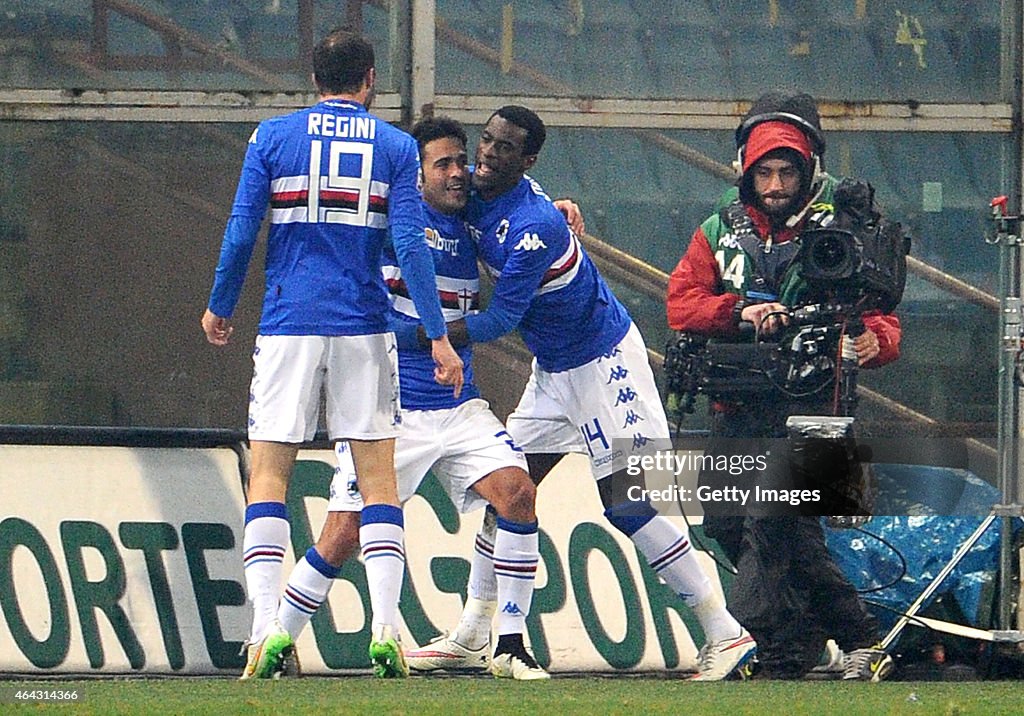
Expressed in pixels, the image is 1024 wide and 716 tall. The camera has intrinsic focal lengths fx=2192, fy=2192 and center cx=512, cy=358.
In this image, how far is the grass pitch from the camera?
521cm

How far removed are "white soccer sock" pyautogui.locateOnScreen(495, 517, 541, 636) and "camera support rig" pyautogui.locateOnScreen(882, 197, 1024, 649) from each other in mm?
1303

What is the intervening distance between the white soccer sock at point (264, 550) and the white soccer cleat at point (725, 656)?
4.62 ft

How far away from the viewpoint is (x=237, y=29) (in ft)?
26.9

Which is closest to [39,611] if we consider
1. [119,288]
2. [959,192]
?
[119,288]

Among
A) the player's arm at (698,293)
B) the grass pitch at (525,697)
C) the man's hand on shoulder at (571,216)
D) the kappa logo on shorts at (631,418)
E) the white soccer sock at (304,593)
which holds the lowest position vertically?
the grass pitch at (525,697)

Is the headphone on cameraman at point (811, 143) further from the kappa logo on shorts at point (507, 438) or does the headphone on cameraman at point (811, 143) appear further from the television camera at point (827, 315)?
the kappa logo on shorts at point (507, 438)

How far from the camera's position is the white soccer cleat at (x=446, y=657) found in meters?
7.18

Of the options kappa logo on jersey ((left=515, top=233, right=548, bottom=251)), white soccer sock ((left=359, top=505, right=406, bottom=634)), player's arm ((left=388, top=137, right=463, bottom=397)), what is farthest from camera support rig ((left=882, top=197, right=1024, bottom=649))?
player's arm ((left=388, top=137, right=463, bottom=397))

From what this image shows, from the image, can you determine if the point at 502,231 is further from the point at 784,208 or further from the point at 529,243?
the point at 784,208

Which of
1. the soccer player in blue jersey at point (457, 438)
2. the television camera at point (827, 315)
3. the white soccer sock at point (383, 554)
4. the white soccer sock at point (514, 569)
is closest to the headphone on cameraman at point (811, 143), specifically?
the television camera at point (827, 315)

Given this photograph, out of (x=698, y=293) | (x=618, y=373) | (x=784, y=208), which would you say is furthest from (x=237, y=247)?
(x=784, y=208)

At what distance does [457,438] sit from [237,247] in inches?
44.8

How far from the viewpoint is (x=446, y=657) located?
7.18 metres

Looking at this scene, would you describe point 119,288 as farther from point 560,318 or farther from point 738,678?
point 738,678
